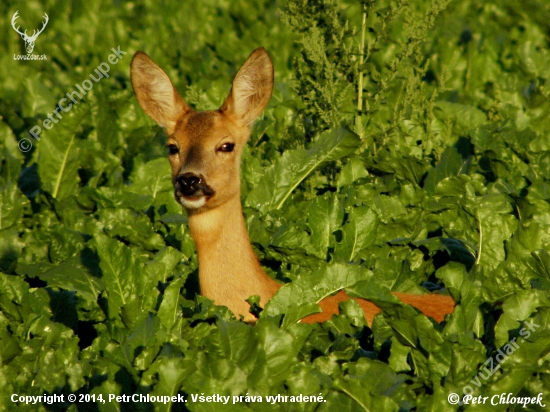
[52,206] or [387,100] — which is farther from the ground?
[387,100]

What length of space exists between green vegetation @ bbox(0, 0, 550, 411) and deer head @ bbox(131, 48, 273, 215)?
43 cm

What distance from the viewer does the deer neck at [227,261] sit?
17.2 ft

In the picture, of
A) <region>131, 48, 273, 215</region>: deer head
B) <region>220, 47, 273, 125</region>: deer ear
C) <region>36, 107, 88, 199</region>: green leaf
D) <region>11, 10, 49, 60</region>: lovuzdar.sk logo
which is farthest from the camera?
<region>11, 10, 49, 60</region>: lovuzdar.sk logo

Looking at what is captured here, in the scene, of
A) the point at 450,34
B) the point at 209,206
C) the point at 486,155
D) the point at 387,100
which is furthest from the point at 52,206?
the point at 450,34

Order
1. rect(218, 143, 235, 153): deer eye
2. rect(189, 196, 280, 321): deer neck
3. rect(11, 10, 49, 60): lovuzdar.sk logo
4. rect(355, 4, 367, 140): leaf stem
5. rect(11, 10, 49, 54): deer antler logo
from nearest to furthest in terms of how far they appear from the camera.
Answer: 1. rect(189, 196, 280, 321): deer neck
2. rect(218, 143, 235, 153): deer eye
3. rect(355, 4, 367, 140): leaf stem
4. rect(11, 10, 49, 60): lovuzdar.sk logo
5. rect(11, 10, 49, 54): deer antler logo

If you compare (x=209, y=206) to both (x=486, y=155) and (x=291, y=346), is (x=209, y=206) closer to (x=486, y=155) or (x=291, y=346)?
(x=291, y=346)

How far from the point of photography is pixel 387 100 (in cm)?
736

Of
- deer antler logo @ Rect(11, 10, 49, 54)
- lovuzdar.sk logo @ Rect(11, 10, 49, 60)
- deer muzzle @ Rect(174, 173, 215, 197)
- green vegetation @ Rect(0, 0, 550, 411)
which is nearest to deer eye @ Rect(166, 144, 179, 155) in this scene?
deer muzzle @ Rect(174, 173, 215, 197)

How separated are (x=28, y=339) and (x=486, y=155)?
3651 mm

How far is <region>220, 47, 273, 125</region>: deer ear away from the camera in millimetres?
5922

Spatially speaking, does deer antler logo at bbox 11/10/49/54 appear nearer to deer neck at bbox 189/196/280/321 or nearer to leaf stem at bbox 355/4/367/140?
leaf stem at bbox 355/4/367/140

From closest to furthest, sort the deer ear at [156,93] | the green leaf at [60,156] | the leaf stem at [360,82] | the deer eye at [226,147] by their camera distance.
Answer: the deer eye at [226,147], the deer ear at [156,93], the leaf stem at [360,82], the green leaf at [60,156]

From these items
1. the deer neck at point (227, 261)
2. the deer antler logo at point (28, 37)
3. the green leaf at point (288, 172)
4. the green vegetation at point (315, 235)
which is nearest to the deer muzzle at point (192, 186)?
the deer neck at point (227, 261)

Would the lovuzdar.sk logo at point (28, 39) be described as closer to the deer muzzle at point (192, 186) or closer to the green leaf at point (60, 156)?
the green leaf at point (60, 156)
